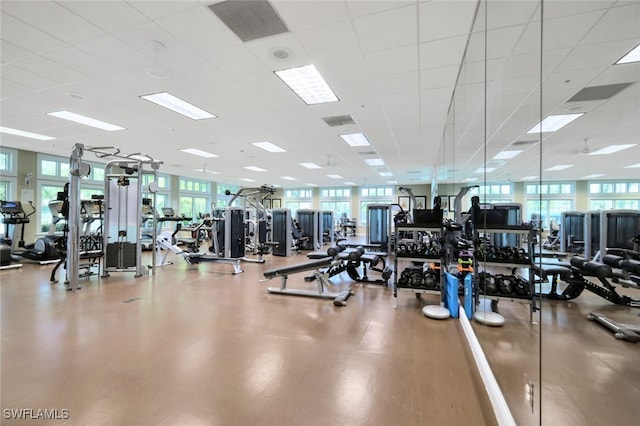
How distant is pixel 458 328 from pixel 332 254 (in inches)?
78.8

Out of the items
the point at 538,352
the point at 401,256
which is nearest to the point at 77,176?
the point at 401,256

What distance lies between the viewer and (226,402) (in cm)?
196

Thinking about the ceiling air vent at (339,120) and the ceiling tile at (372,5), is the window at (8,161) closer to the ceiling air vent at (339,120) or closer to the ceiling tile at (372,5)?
the ceiling air vent at (339,120)

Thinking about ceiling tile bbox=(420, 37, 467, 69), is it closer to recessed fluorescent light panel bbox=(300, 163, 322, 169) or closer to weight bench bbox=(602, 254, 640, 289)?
weight bench bbox=(602, 254, 640, 289)

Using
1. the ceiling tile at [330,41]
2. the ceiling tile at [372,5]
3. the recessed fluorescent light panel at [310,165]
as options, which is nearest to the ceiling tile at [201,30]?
the ceiling tile at [330,41]

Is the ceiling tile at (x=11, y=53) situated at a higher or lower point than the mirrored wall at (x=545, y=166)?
higher

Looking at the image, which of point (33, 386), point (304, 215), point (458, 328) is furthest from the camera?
point (304, 215)

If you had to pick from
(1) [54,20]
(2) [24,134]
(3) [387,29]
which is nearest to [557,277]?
(3) [387,29]

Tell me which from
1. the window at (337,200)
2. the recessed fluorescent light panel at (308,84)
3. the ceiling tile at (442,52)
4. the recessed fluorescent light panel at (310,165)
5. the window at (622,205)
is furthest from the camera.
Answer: the window at (337,200)

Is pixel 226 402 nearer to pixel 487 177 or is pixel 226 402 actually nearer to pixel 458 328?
pixel 458 328

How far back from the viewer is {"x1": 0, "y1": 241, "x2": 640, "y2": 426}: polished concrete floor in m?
1.85

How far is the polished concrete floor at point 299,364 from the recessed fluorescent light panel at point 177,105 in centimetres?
343

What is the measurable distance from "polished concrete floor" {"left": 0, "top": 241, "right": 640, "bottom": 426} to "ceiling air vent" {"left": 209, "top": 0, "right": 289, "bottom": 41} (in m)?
3.32

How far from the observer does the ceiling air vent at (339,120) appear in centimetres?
590
